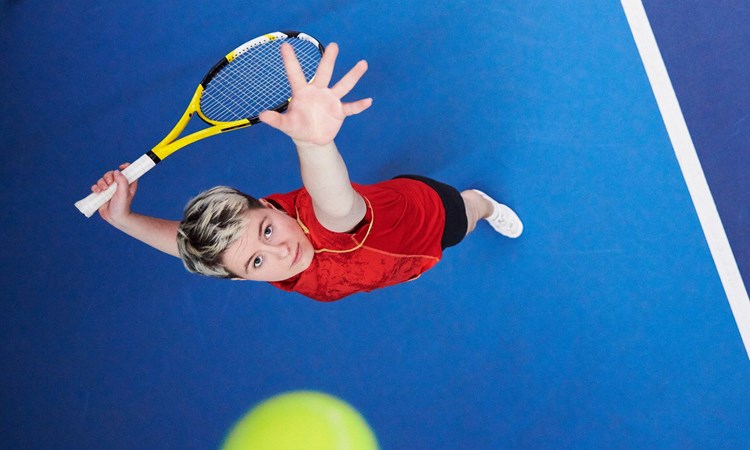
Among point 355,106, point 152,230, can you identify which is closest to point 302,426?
point 152,230

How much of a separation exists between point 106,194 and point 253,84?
104 cm

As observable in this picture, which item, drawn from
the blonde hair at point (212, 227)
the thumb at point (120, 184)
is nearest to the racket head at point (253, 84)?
the thumb at point (120, 184)

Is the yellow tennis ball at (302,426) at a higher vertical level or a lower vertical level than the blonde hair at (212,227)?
lower


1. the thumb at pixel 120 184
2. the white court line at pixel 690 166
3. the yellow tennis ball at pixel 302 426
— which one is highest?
the thumb at pixel 120 184

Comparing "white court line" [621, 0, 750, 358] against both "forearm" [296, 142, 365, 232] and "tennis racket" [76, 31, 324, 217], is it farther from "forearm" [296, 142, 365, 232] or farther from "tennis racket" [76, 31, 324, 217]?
"forearm" [296, 142, 365, 232]

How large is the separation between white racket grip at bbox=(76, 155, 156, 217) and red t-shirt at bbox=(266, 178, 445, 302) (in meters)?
0.47

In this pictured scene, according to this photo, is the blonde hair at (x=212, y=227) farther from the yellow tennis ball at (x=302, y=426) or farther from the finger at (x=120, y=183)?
the yellow tennis ball at (x=302, y=426)

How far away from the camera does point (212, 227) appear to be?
5.86 ft

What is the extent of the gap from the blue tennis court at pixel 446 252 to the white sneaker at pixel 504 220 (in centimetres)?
6

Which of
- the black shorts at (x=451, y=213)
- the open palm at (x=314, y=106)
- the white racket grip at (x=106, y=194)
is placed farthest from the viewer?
the black shorts at (x=451, y=213)

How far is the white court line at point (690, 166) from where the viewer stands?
8.20ft

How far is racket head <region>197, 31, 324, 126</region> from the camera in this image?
9.50 ft

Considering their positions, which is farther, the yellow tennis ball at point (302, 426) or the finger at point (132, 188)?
the yellow tennis ball at point (302, 426)

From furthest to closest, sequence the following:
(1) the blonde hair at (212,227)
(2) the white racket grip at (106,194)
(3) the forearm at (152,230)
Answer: (3) the forearm at (152,230), (2) the white racket grip at (106,194), (1) the blonde hair at (212,227)
